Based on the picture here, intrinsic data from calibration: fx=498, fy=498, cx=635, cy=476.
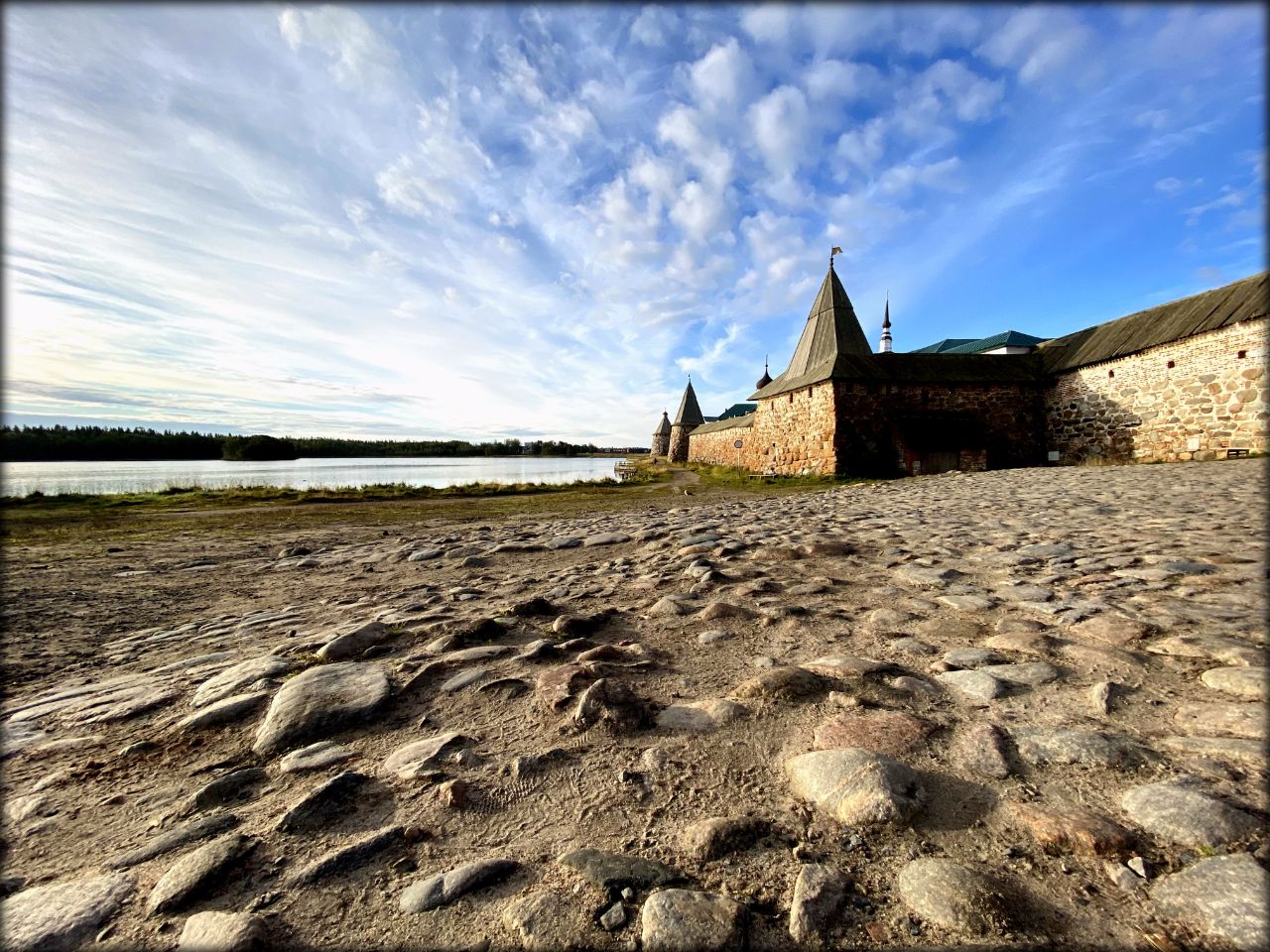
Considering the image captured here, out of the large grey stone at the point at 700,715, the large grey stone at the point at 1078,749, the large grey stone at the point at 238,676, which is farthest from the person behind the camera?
the large grey stone at the point at 238,676

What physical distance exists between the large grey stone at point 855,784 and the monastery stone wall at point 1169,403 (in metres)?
19.6

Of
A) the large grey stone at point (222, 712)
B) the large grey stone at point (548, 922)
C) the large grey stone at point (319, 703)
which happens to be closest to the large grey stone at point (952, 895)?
the large grey stone at point (548, 922)

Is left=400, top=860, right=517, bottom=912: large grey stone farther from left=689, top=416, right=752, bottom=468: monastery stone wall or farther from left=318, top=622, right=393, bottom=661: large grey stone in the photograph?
left=689, top=416, right=752, bottom=468: monastery stone wall

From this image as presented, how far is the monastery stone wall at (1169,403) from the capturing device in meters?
13.5

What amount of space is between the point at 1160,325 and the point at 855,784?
74.0 feet

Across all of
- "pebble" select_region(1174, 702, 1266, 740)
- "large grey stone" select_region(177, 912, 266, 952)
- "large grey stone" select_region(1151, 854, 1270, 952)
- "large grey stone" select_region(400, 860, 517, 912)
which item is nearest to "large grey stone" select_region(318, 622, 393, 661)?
"large grey stone" select_region(177, 912, 266, 952)

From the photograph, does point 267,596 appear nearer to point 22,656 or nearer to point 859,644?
point 22,656

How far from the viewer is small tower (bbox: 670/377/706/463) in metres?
49.2

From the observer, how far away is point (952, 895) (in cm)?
121

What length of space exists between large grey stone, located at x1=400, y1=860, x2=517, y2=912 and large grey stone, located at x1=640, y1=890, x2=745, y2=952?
0.43 meters

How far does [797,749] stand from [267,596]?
16.5 feet

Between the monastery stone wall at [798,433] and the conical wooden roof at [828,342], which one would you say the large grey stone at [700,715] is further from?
the conical wooden roof at [828,342]

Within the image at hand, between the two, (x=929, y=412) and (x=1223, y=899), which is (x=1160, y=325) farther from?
(x=1223, y=899)

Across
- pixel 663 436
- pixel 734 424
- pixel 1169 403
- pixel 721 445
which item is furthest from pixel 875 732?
pixel 663 436
